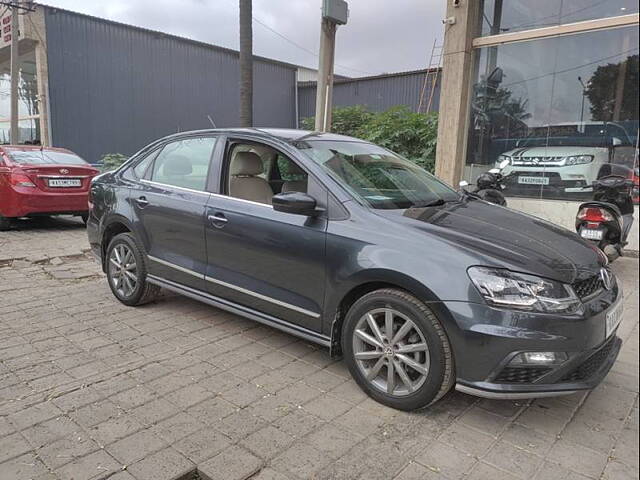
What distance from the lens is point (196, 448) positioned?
2438 millimetres

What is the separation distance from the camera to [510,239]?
2750 mm

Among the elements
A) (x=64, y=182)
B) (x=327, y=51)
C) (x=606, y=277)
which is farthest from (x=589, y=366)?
(x=64, y=182)

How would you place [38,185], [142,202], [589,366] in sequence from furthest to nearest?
[38,185] < [142,202] < [589,366]

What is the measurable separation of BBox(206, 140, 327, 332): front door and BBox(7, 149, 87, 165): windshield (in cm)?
600

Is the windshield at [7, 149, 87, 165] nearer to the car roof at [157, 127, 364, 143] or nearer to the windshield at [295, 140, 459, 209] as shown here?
the car roof at [157, 127, 364, 143]

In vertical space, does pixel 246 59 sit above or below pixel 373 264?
above

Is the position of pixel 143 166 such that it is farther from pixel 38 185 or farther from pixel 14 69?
pixel 14 69

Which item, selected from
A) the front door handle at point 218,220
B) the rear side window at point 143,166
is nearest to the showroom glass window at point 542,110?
the front door handle at point 218,220

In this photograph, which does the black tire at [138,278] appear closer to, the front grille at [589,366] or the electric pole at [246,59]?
the front grille at [589,366]

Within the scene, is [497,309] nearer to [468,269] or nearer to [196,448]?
[468,269]

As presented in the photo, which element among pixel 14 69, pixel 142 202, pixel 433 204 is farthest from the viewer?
pixel 14 69

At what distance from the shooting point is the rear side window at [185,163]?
3912 mm

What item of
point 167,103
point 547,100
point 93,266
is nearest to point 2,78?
point 167,103

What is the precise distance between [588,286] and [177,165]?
322 cm
